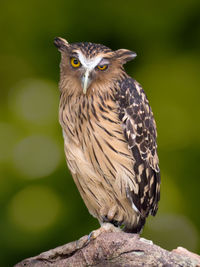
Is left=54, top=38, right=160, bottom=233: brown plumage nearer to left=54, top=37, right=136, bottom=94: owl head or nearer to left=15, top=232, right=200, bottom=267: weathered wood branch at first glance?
left=54, top=37, right=136, bottom=94: owl head

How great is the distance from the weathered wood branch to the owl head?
3.43 ft

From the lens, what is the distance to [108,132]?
4.20 m

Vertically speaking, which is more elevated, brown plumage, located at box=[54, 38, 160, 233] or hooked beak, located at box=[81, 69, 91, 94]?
hooked beak, located at box=[81, 69, 91, 94]

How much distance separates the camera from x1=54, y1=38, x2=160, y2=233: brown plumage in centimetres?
420

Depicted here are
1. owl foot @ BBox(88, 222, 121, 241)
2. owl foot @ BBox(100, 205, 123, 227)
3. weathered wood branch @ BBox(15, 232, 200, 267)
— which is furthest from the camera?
owl foot @ BBox(100, 205, 123, 227)

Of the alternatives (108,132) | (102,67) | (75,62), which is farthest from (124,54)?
(108,132)

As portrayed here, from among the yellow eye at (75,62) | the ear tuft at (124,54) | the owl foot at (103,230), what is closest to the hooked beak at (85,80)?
the yellow eye at (75,62)

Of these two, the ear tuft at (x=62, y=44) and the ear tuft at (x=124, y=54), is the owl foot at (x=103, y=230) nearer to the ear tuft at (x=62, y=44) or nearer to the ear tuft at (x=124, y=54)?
the ear tuft at (x=124, y=54)

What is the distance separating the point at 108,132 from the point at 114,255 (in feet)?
3.06

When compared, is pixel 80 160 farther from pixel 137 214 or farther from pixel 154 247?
pixel 154 247

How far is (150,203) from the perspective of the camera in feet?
14.7

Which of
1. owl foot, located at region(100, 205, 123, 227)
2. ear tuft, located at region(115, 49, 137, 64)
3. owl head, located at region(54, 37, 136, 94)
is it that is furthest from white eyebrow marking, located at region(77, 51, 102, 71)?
owl foot, located at region(100, 205, 123, 227)

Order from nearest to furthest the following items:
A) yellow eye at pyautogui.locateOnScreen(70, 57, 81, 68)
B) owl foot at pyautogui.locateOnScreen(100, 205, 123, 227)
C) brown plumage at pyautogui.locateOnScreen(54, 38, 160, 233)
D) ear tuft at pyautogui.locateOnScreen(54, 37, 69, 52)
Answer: yellow eye at pyautogui.locateOnScreen(70, 57, 81, 68) < brown plumage at pyautogui.locateOnScreen(54, 38, 160, 233) < ear tuft at pyautogui.locateOnScreen(54, 37, 69, 52) < owl foot at pyautogui.locateOnScreen(100, 205, 123, 227)

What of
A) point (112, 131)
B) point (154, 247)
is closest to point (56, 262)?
point (154, 247)
